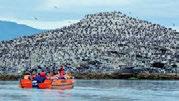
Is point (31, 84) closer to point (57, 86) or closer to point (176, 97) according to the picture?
point (57, 86)

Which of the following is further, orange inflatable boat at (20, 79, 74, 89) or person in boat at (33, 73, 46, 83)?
person in boat at (33, 73, 46, 83)

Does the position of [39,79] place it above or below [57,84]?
above

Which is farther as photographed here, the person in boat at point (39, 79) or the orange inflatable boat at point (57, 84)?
the person in boat at point (39, 79)

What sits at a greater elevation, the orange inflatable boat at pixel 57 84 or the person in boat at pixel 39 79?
the person in boat at pixel 39 79

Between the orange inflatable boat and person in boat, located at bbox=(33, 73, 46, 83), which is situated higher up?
person in boat, located at bbox=(33, 73, 46, 83)

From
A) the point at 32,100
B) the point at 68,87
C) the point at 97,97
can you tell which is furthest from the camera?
A: the point at 68,87

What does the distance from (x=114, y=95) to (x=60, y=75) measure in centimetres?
2561

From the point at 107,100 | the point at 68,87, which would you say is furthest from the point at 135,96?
the point at 68,87

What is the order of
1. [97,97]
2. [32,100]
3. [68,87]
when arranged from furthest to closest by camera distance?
[68,87], [97,97], [32,100]

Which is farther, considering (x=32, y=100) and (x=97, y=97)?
(x=97, y=97)

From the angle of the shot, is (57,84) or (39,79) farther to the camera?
(39,79)

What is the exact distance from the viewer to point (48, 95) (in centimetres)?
12244

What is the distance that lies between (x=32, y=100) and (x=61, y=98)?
6968 mm

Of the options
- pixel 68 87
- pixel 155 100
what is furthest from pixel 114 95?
pixel 68 87
